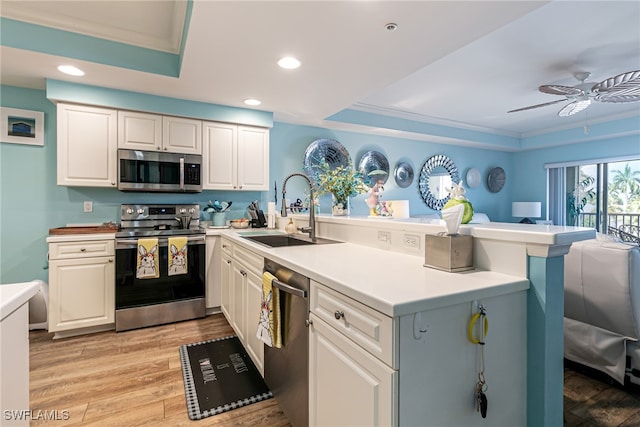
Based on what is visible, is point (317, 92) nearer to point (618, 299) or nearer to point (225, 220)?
point (225, 220)

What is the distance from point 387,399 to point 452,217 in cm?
75

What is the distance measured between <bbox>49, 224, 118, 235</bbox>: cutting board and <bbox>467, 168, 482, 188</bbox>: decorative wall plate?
5.66 meters

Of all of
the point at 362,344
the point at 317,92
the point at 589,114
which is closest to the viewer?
the point at 362,344

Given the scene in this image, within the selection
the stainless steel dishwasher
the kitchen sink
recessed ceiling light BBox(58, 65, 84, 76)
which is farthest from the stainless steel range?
the stainless steel dishwasher

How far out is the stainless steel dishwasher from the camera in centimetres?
137

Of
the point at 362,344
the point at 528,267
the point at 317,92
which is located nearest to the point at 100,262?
the point at 317,92

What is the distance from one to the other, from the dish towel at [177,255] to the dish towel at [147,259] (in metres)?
0.13

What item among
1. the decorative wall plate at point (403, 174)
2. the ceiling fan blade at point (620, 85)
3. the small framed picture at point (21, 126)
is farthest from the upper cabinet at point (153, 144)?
the ceiling fan blade at point (620, 85)

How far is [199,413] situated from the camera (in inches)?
68.7

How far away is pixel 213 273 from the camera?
323cm

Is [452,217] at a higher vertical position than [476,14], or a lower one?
lower

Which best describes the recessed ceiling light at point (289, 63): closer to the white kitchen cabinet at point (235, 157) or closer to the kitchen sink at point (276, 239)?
the white kitchen cabinet at point (235, 157)

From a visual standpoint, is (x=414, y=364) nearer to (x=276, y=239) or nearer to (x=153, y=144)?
(x=276, y=239)

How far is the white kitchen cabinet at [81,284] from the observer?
267cm
